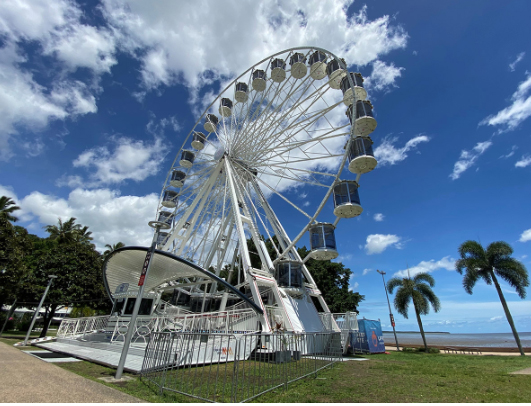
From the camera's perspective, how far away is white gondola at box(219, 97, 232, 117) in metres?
26.2

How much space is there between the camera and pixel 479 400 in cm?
561

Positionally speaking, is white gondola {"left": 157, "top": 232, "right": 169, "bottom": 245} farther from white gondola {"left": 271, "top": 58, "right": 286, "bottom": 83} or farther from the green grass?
the green grass

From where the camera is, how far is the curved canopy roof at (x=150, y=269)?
15.4 meters

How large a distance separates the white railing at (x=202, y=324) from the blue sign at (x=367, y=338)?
361 inches

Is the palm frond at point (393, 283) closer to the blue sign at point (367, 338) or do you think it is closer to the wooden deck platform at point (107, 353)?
the blue sign at point (367, 338)

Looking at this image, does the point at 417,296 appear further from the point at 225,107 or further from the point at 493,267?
the point at 225,107

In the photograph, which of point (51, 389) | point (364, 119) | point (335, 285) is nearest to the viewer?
point (51, 389)

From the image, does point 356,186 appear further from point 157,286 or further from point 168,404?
point 157,286

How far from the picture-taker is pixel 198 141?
27438 mm

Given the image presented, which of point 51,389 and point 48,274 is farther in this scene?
point 48,274

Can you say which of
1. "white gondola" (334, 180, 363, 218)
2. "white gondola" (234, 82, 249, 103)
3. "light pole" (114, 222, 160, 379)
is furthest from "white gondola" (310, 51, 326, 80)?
"light pole" (114, 222, 160, 379)

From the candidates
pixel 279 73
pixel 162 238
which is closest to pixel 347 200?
pixel 279 73

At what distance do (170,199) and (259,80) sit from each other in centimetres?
1420

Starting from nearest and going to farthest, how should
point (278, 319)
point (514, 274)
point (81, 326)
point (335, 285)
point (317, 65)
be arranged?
1. point (278, 319)
2. point (81, 326)
3. point (317, 65)
4. point (514, 274)
5. point (335, 285)
